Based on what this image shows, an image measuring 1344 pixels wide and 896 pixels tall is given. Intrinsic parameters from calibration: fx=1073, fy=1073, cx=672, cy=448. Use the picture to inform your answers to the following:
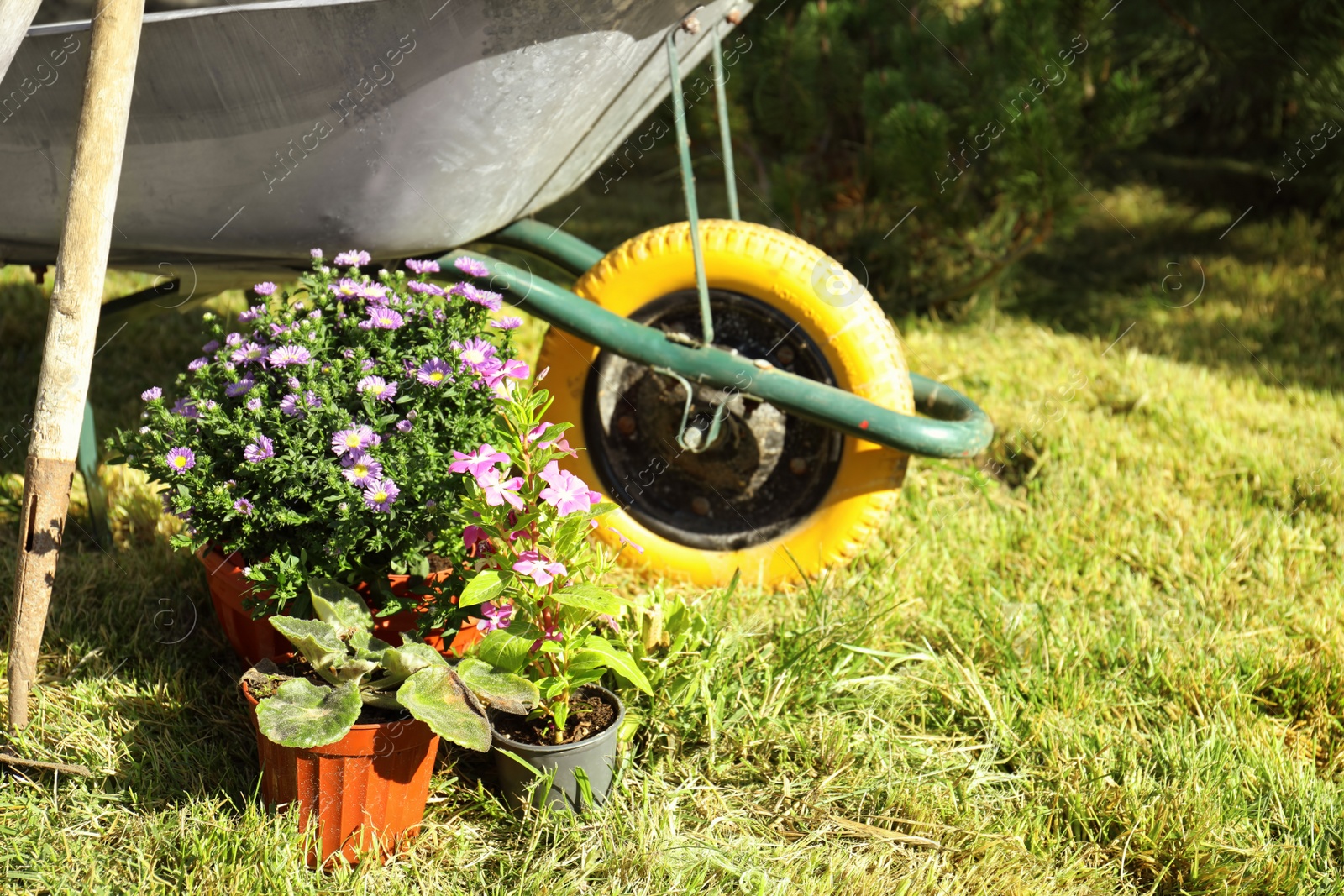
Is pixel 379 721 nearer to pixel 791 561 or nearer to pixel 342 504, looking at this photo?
pixel 342 504

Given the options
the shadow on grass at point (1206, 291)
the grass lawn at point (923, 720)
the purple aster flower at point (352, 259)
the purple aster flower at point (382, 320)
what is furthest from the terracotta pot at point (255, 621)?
the shadow on grass at point (1206, 291)

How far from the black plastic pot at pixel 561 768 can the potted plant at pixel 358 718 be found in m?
0.08

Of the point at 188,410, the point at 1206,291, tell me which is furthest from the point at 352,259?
the point at 1206,291

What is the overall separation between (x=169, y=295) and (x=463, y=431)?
30.2 inches

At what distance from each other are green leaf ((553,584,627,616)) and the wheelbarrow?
52cm

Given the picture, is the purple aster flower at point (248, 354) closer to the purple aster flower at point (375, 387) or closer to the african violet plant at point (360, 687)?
the purple aster flower at point (375, 387)

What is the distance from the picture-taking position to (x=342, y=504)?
1312 mm

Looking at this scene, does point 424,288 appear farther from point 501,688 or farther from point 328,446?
point 501,688

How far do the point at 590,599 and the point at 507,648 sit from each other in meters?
0.12

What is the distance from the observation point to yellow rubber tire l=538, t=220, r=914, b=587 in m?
1.87

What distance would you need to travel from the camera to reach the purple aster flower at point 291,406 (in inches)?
53.3

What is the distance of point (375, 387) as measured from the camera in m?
1.38

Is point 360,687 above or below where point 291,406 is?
below

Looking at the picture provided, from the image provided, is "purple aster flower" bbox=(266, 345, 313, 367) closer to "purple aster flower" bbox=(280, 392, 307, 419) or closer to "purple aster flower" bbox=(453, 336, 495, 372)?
"purple aster flower" bbox=(280, 392, 307, 419)
